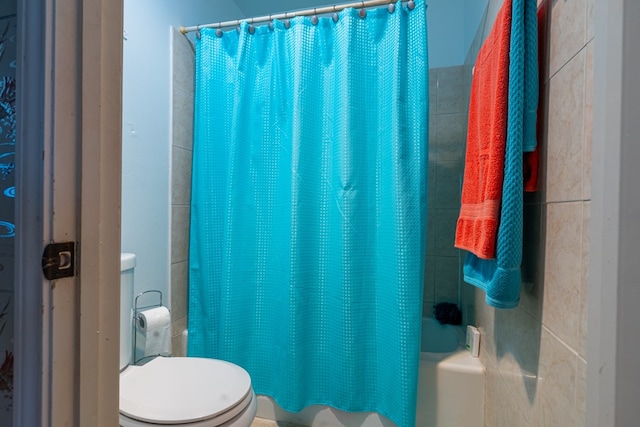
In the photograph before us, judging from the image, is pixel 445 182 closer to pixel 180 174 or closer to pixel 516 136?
pixel 516 136

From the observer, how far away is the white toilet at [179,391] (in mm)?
798

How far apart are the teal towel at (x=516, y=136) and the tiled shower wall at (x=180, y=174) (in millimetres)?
1357

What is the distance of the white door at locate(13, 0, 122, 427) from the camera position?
1.08 feet

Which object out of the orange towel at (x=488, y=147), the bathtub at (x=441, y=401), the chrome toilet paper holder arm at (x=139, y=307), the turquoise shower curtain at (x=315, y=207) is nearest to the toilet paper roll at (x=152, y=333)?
the chrome toilet paper holder arm at (x=139, y=307)

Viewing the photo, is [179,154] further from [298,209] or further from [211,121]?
[298,209]

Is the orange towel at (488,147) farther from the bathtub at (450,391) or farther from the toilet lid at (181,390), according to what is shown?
the toilet lid at (181,390)

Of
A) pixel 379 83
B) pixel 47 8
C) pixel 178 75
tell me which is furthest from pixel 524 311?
pixel 178 75

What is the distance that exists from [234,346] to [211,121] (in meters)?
1.10

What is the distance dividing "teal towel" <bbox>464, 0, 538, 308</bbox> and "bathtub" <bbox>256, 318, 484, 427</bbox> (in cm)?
61

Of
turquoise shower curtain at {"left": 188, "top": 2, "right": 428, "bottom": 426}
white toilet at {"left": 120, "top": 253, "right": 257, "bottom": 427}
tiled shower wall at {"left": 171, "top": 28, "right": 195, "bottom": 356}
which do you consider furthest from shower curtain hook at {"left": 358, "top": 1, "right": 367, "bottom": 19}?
white toilet at {"left": 120, "top": 253, "right": 257, "bottom": 427}

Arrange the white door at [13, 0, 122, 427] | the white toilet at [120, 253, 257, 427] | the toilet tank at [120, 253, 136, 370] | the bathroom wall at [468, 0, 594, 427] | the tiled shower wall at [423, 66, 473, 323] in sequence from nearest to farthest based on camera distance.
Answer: the white door at [13, 0, 122, 427], the bathroom wall at [468, 0, 594, 427], the white toilet at [120, 253, 257, 427], the toilet tank at [120, 253, 136, 370], the tiled shower wall at [423, 66, 473, 323]

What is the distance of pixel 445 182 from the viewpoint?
1733 mm

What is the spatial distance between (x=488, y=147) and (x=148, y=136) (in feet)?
4.32

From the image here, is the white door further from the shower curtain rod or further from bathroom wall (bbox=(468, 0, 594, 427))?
the shower curtain rod
